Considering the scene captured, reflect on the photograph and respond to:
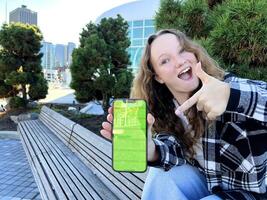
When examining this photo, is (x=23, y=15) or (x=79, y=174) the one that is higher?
(x=23, y=15)

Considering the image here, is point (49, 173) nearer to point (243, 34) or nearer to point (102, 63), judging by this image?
point (243, 34)

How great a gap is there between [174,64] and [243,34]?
4.23 ft

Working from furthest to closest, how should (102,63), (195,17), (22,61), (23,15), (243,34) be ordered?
(23,15) → (22,61) → (102,63) → (195,17) → (243,34)

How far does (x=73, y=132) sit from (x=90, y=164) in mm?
1389

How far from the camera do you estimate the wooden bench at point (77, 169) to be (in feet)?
10.2

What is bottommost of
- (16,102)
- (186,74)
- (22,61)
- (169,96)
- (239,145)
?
(16,102)

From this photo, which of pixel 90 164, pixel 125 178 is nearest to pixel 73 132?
pixel 90 164

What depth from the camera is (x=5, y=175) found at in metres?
5.92

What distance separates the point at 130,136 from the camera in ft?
5.75

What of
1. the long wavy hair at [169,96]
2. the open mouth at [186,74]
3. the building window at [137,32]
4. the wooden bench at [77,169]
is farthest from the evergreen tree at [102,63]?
the building window at [137,32]

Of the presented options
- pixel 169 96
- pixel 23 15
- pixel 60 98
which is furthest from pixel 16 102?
pixel 23 15

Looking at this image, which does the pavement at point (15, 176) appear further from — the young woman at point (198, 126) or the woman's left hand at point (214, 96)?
the woman's left hand at point (214, 96)

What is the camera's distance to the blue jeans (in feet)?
6.15

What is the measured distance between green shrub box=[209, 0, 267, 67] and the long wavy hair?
1029mm
